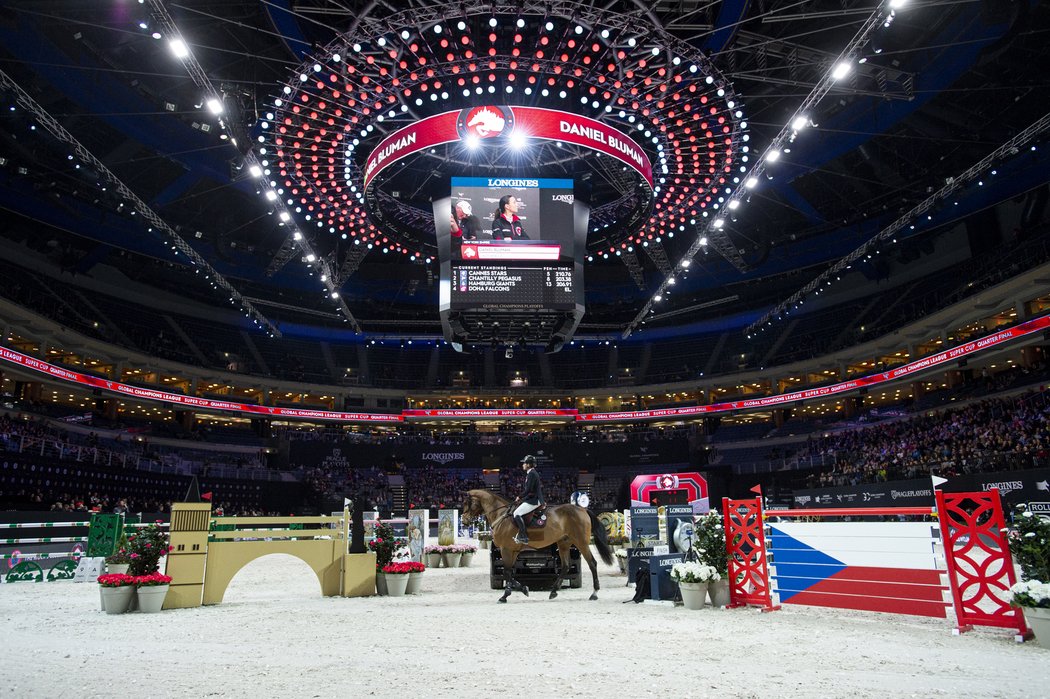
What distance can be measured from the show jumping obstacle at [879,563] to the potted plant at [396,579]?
6.60 metres

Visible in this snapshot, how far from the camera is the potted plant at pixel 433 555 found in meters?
20.9

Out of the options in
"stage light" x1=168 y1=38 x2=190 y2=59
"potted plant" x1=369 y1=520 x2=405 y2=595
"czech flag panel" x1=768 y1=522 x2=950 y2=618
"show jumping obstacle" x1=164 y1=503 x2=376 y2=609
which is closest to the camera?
"czech flag panel" x1=768 y1=522 x2=950 y2=618

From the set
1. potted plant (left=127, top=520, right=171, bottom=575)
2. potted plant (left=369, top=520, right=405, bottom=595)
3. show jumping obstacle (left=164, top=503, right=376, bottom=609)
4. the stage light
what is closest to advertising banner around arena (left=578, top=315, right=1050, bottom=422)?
potted plant (left=369, top=520, right=405, bottom=595)

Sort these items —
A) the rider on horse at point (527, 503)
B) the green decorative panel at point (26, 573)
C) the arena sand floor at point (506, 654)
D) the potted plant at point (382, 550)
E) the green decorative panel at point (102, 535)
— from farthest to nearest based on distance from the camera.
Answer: the green decorative panel at point (102, 535), the green decorative panel at point (26, 573), the potted plant at point (382, 550), the rider on horse at point (527, 503), the arena sand floor at point (506, 654)

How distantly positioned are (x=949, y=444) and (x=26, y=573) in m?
35.6

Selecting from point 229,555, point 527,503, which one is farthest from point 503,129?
point 229,555

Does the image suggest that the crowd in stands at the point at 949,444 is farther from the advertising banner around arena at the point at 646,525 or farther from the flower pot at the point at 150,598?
the flower pot at the point at 150,598

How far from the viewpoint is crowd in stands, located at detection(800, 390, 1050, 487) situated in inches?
924

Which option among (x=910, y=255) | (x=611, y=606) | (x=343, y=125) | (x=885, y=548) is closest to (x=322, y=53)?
(x=343, y=125)

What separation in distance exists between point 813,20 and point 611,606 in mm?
23316

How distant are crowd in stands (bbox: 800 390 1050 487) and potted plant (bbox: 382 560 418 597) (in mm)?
20559

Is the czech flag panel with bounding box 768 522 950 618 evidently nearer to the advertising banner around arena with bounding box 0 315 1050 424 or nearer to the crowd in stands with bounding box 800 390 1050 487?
the crowd in stands with bounding box 800 390 1050 487

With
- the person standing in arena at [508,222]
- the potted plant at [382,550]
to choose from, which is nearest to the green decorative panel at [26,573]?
the potted plant at [382,550]

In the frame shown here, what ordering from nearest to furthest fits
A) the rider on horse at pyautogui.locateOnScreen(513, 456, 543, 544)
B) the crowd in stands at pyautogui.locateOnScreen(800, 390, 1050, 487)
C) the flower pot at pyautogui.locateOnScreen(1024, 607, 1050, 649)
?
the flower pot at pyautogui.locateOnScreen(1024, 607, 1050, 649)
the rider on horse at pyautogui.locateOnScreen(513, 456, 543, 544)
the crowd in stands at pyautogui.locateOnScreen(800, 390, 1050, 487)
